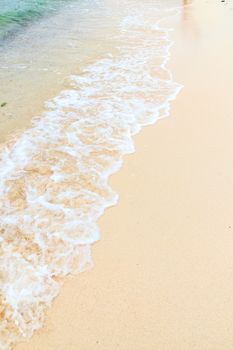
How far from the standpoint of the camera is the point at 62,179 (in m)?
4.33

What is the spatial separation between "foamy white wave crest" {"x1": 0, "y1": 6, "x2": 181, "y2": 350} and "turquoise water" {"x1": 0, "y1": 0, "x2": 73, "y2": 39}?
239 inches

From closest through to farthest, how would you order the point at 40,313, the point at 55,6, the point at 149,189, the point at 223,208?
the point at 40,313, the point at 223,208, the point at 149,189, the point at 55,6

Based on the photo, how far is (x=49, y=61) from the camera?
8570 mm

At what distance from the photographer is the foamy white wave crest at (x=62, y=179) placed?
3.06 metres

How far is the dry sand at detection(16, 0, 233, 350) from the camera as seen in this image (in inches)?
107

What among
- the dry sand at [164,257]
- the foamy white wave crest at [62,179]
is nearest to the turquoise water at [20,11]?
the foamy white wave crest at [62,179]

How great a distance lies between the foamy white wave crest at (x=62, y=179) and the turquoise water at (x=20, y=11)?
19.9 feet

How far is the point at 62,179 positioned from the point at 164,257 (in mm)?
1602

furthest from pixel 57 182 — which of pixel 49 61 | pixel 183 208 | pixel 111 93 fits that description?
pixel 49 61

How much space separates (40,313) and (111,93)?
4695mm

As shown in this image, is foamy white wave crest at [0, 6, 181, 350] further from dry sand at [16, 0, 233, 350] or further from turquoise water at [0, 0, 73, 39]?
turquoise water at [0, 0, 73, 39]

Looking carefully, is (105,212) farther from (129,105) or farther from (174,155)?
(129,105)

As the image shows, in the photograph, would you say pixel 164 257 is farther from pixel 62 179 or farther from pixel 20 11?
pixel 20 11

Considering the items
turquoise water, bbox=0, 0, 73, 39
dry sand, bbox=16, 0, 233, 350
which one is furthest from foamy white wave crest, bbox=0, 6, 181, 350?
turquoise water, bbox=0, 0, 73, 39
